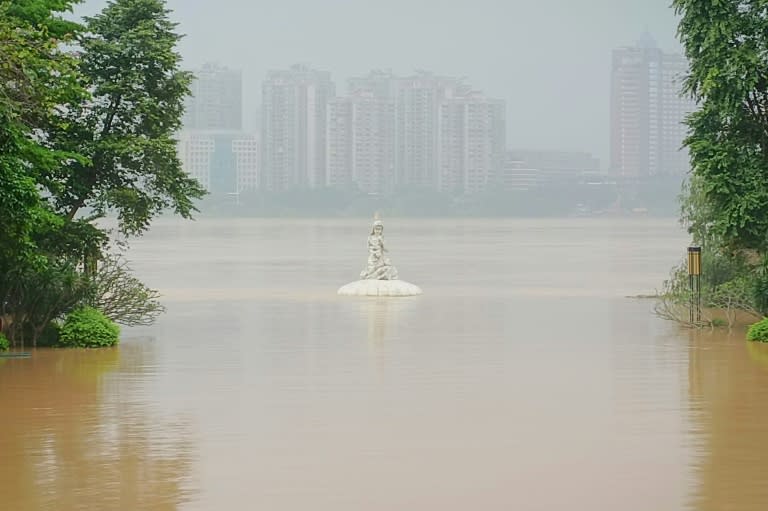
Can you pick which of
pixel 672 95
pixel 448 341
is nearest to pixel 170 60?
pixel 448 341

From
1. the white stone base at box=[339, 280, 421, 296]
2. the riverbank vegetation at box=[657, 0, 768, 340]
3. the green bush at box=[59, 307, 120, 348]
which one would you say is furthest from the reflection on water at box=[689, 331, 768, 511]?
the white stone base at box=[339, 280, 421, 296]

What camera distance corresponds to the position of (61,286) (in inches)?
805

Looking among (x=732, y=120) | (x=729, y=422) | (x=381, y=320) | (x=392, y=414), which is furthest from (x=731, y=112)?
(x=392, y=414)

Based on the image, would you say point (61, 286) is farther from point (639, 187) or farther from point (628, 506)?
point (639, 187)

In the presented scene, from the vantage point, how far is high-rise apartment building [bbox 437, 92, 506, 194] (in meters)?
170

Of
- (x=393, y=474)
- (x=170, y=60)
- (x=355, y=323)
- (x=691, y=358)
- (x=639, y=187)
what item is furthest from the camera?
(x=639, y=187)

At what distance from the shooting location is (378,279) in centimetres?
3406

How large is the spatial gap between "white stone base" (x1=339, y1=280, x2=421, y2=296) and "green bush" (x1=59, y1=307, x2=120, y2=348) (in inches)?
496

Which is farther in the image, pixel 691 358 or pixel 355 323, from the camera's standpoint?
pixel 355 323

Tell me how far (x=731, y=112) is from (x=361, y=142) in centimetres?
15275

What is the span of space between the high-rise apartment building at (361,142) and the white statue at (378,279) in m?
129

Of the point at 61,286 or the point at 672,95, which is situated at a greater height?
the point at 672,95

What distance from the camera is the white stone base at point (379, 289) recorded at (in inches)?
1313

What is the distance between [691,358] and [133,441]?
944cm
